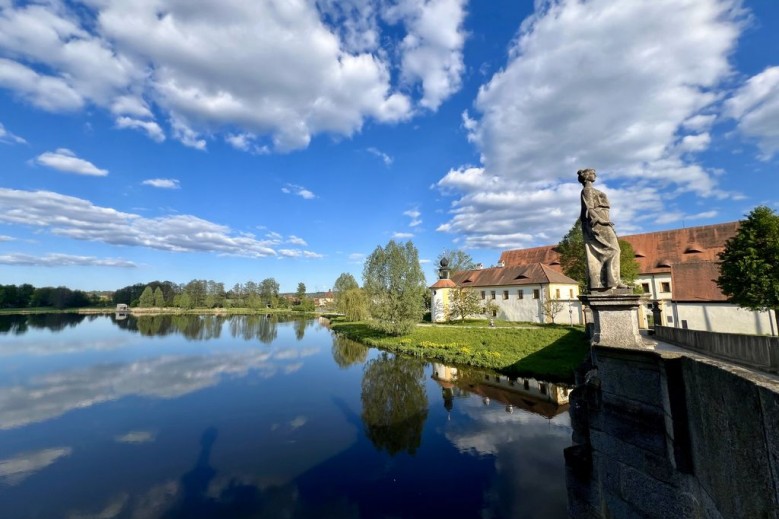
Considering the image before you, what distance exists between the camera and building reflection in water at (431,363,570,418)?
17.2 metres

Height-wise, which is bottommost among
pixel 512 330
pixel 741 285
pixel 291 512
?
pixel 291 512

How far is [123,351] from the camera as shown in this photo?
3784 centimetres

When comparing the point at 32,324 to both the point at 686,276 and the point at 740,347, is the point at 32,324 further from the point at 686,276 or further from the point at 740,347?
the point at 686,276

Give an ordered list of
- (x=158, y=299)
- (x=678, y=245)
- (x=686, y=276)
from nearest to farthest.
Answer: (x=686, y=276)
(x=678, y=245)
(x=158, y=299)

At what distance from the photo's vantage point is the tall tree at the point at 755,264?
17.4 meters

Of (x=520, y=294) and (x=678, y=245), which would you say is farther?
(x=520, y=294)

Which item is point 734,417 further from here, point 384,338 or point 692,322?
point 384,338

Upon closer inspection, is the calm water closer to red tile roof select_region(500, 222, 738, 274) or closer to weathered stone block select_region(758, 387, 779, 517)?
→ weathered stone block select_region(758, 387, 779, 517)

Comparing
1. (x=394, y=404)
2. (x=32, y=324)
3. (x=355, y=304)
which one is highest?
(x=355, y=304)

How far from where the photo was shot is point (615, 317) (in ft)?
21.1

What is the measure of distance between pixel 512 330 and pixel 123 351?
38.7 metres

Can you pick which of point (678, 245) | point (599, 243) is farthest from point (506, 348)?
point (678, 245)

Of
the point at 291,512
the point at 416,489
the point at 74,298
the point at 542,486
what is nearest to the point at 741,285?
the point at 542,486

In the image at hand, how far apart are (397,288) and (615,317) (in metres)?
32.4
